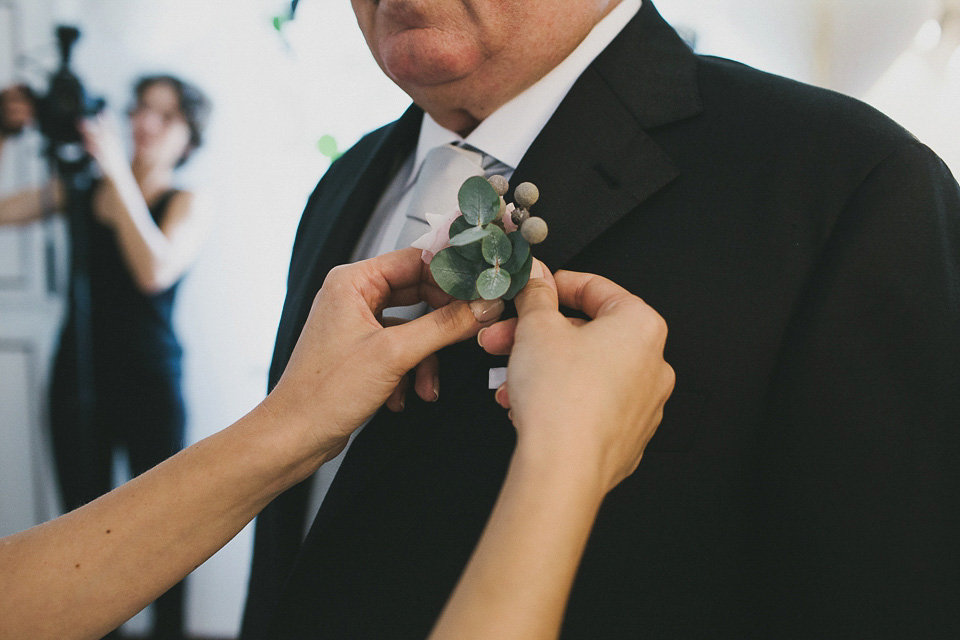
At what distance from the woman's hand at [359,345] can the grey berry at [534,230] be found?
8 cm

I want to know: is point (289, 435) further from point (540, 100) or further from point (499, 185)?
point (540, 100)

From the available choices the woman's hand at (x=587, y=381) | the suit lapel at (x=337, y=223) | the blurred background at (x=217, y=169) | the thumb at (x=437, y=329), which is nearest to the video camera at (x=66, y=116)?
the blurred background at (x=217, y=169)

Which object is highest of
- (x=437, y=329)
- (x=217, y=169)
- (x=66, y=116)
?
(x=66, y=116)

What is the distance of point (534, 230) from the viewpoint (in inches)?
23.7

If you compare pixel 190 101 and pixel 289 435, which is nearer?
pixel 289 435

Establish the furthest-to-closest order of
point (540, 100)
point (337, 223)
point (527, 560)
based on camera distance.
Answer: point (337, 223), point (540, 100), point (527, 560)

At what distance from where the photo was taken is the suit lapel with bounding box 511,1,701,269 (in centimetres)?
73

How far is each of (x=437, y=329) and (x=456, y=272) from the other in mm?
64

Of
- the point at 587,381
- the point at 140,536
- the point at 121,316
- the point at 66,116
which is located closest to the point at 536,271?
the point at 587,381

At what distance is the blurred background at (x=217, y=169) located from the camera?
9.23 ft

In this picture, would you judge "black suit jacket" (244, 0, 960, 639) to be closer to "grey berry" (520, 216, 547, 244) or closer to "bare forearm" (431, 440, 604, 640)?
"grey berry" (520, 216, 547, 244)

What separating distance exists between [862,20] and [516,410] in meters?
2.39

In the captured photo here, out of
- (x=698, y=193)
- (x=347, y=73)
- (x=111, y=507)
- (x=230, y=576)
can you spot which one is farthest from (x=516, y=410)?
(x=230, y=576)

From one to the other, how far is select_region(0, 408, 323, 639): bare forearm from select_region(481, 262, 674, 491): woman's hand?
31 centimetres
